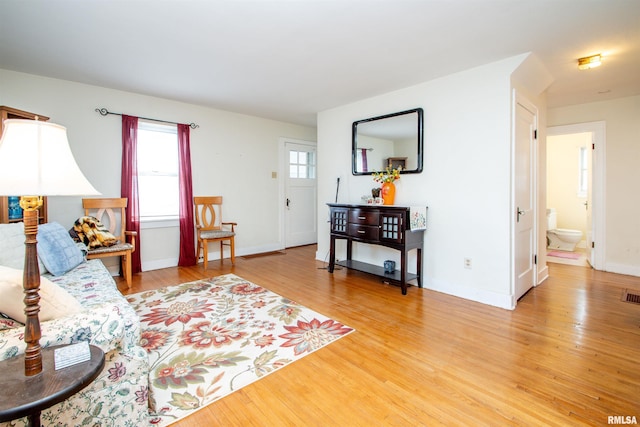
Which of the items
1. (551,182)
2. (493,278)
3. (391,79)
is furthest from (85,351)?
(551,182)

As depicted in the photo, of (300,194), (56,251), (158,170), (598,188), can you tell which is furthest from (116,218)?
(598,188)

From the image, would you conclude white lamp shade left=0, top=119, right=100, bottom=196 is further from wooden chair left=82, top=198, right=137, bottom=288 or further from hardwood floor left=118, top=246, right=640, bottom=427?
wooden chair left=82, top=198, right=137, bottom=288

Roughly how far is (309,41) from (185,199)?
2.95m

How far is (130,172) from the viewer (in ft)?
13.1

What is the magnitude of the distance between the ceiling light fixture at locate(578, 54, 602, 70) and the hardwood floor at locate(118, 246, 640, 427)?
90.5 inches

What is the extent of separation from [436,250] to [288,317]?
1865 millimetres

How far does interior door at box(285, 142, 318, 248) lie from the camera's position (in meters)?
5.89

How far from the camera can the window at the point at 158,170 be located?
4.23 meters

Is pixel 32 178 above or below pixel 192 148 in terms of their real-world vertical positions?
below

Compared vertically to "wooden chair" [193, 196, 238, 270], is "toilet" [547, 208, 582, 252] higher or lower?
lower

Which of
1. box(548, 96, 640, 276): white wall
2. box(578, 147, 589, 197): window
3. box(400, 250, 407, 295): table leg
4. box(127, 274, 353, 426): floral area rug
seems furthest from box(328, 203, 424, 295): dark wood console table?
box(578, 147, 589, 197): window

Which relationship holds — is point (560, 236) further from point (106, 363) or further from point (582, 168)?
point (106, 363)

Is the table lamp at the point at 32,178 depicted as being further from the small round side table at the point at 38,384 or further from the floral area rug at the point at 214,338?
the floral area rug at the point at 214,338

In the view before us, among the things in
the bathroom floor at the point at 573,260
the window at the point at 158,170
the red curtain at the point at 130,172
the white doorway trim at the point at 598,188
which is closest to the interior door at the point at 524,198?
the white doorway trim at the point at 598,188
